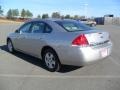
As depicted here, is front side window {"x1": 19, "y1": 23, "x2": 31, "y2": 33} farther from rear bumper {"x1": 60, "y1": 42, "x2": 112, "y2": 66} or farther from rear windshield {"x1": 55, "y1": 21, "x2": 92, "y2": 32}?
rear bumper {"x1": 60, "y1": 42, "x2": 112, "y2": 66}

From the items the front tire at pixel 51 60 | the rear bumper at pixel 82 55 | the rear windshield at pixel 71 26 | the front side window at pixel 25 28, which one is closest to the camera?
the rear bumper at pixel 82 55

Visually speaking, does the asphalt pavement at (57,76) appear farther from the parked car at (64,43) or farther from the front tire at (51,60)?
the parked car at (64,43)

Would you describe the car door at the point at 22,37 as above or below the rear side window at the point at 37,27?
below

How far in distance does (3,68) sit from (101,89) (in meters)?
3.32

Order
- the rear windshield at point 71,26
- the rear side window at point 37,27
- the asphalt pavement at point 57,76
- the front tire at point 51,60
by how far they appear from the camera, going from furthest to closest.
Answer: the rear side window at point 37,27 → the rear windshield at point 71,26 → the front tire at point 51,60 → the asphalt pavement at point 57,76

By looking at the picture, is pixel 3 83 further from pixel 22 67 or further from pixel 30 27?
pixel 30 27

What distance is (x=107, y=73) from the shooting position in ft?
21.9

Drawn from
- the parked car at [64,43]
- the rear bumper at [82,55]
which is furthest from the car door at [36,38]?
the rear bumper at [82,55]

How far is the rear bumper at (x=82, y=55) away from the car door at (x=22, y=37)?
2229mm

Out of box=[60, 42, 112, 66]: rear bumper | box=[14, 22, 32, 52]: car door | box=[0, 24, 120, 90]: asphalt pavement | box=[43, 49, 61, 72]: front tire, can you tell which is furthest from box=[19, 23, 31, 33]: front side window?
box=[60, 42, 112, 66]: rear bumper

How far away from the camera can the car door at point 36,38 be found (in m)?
7.28

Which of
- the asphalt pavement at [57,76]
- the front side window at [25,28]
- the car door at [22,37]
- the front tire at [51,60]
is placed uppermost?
the front side window at [25,28]

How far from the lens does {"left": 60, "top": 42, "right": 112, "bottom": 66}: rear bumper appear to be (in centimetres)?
613

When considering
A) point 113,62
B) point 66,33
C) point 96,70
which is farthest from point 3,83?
point 113,62
